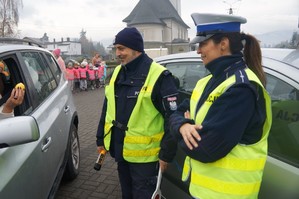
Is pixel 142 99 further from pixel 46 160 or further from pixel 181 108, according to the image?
pixel 46 160

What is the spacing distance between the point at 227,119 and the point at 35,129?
2.99 ft

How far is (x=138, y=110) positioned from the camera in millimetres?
2531

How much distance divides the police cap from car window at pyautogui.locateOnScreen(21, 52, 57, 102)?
6.31 ft

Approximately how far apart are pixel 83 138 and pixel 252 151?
5203 mm

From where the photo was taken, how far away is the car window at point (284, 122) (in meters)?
1.94

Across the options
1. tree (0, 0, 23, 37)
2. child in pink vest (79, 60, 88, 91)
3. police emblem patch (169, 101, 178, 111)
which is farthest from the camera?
tree (0, 0, 23, 37)

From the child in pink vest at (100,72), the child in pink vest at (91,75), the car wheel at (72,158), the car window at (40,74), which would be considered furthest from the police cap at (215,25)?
the child in pink vest at (100,72)

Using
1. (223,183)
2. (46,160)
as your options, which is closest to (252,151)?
(223,183)

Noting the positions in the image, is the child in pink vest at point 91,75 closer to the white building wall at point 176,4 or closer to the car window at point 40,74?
the car window at point 40,74

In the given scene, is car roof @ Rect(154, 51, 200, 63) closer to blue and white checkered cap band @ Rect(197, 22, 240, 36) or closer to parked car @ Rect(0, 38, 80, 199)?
blue and white checkered cap band @ Rect(197, 22, 240, 36)

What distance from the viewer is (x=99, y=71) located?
54.9ft

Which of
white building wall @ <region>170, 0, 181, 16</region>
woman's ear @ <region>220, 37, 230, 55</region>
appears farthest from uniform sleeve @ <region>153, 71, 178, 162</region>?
white building wall @ <region>170, 0, 181, 16</region>

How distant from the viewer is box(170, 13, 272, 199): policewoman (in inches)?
61.7

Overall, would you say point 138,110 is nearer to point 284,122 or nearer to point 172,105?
point 172,105
